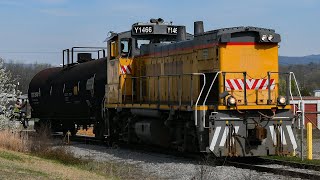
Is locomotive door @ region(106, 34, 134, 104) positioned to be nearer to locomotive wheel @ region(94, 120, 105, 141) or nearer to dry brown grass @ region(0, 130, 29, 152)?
locomotive wheel @ region(94, 120, 105, 141)

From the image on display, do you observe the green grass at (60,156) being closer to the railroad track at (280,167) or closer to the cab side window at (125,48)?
the railroad track at (280,167)

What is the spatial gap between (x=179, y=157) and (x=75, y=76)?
917 cm

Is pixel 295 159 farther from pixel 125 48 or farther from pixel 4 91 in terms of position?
pixel 4 91

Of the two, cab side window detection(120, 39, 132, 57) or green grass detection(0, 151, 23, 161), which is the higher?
cab side window detection(120, 39, 132, 57)

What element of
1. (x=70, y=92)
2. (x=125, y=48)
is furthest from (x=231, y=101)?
(x=70, y=92)

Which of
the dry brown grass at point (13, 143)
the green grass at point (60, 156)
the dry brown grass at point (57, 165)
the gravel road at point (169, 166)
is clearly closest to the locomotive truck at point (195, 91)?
the gravel road at point (169, 166)

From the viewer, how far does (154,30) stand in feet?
58.7

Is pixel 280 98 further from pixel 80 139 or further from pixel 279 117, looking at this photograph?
pixel 80 139

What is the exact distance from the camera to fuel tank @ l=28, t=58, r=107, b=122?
21.0 metres

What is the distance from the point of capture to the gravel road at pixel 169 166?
1126 cm

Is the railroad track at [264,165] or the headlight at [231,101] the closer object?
the railroad track at [264,165]

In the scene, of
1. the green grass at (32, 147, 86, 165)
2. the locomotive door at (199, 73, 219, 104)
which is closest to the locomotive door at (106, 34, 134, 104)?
the green grass at (32, 147, 86, 165)

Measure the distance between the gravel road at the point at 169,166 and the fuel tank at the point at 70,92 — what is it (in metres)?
3.11

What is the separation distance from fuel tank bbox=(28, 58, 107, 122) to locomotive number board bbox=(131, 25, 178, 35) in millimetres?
2785
